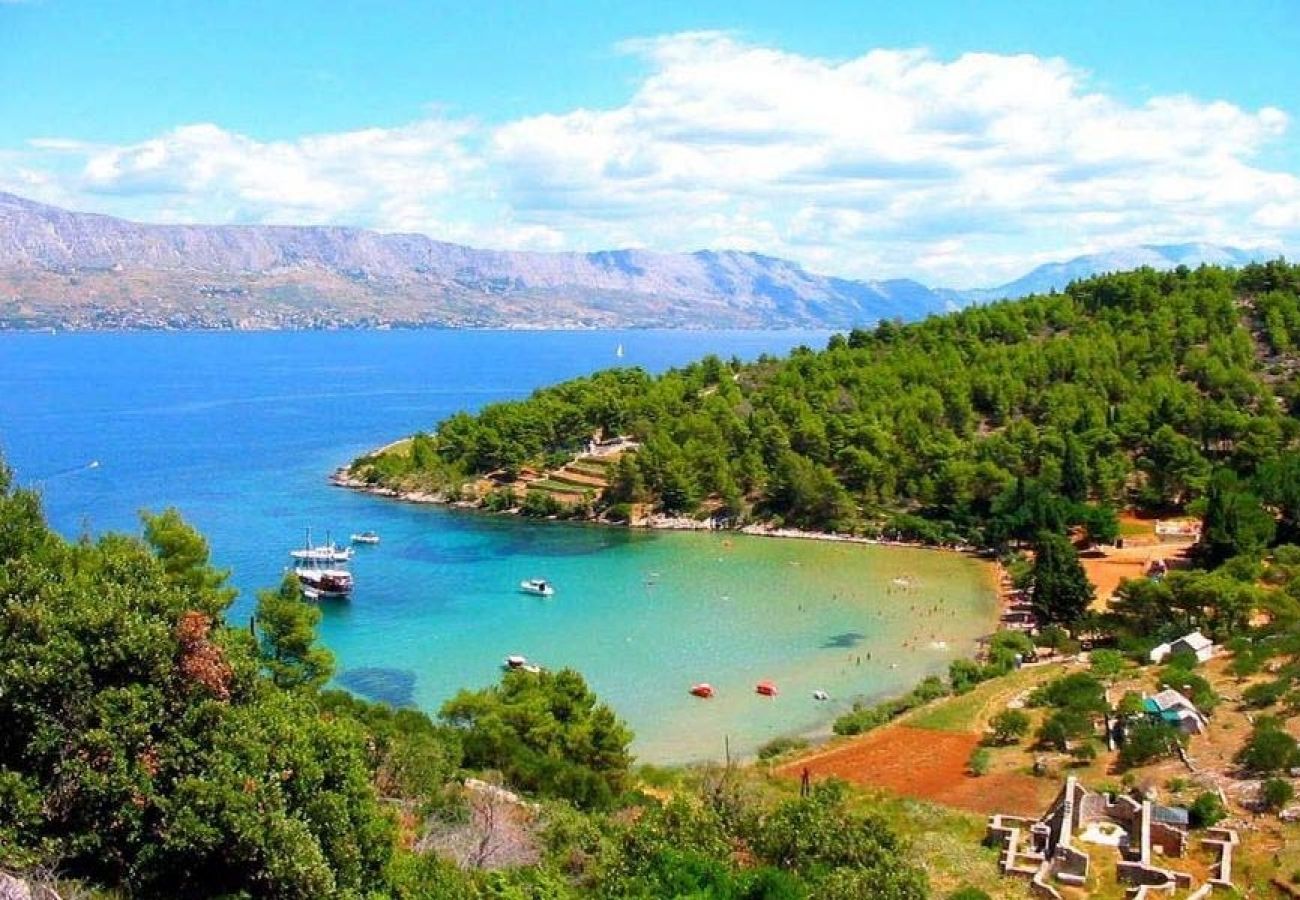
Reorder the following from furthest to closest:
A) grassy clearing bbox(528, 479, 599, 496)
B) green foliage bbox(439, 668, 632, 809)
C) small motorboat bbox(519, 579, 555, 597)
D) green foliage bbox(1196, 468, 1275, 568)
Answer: grassy clearing bbox(528, 479, 599, 496) → small motorboat bbox(519, 579, 555, 597) → green foliage bbox(1196, 468, 1275, 568) → green foliage bbox(439, 668, 632, 809)

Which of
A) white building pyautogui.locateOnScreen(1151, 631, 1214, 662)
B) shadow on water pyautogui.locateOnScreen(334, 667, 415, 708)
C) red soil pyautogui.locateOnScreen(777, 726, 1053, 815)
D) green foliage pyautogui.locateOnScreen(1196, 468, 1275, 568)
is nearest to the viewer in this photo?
red soil pyautogui.locateOnScreen(777, 726, 1053, 815)

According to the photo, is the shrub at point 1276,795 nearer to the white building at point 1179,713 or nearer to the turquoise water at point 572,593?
the white building at point 1179,713

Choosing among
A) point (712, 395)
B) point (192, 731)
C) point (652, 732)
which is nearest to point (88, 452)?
point (712, 395)

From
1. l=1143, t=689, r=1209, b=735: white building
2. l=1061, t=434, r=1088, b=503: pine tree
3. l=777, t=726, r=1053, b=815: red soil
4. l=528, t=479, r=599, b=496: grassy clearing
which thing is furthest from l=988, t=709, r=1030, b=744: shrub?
l=528, t=479, r=599, b=496: grassy clearing

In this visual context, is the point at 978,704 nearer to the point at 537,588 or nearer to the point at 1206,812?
the point at 1206,812

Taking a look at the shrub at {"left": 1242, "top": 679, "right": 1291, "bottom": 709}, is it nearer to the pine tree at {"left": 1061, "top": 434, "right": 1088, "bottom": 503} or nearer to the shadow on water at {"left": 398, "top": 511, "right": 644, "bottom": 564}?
the pine tree at {"left": 1061, "top": 434, "right": 1088, "bottom": 503}

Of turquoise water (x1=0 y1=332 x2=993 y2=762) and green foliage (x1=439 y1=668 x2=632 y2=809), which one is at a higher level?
green foliage (x1=439 y1=668 x2=632 y2=809)
